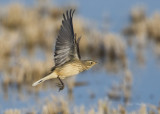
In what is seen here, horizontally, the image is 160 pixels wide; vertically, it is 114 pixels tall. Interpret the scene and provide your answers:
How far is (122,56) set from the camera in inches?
493

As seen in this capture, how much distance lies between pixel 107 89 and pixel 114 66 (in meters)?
1.94

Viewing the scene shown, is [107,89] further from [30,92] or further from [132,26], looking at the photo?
[132,26]

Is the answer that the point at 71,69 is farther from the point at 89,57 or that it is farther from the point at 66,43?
the point at 89,57

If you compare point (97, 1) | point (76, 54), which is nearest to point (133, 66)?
point (76, 54)

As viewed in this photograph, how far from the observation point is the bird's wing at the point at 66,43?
267 inches

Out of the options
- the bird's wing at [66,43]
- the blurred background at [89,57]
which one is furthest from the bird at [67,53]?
the blurred background at [89,57]

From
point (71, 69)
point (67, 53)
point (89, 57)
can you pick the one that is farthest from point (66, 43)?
point (89, 57)

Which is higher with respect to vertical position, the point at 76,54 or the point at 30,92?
the point at 76,54

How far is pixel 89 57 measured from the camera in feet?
41.2

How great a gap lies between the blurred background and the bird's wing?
2.55 feet

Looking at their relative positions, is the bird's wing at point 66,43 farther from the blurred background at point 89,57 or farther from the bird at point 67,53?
the blurred background at point 89,57

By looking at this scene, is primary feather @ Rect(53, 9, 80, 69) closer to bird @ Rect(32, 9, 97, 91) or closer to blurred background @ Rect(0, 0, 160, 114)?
bird @ Rect(32, 9, 97, 91)

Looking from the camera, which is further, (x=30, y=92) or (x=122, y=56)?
(x=122, y=56)

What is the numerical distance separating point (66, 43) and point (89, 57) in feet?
18.6
